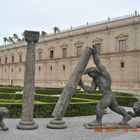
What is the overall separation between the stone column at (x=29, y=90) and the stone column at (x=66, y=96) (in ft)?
1.88

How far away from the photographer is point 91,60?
3641cm

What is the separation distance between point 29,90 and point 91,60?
95.6ft

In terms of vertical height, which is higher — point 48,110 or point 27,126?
point 48,110

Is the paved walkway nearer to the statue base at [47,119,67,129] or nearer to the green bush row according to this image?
the statue base at [47,119,67,129]

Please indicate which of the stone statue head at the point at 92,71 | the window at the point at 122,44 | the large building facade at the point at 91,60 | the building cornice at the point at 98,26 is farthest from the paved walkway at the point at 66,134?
the window at the point at 122,44

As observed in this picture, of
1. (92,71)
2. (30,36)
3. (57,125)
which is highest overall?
(30,36)

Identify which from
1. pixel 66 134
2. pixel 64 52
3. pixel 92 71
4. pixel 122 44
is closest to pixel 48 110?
pixel 92 71

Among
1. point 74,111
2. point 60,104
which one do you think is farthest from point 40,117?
point 60,104

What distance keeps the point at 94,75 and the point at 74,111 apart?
108 inches

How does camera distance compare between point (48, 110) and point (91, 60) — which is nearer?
point (48, 110)

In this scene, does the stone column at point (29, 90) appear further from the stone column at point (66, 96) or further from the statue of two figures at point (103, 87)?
the statue of two figures at point (103, 87)

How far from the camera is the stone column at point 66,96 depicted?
762cm

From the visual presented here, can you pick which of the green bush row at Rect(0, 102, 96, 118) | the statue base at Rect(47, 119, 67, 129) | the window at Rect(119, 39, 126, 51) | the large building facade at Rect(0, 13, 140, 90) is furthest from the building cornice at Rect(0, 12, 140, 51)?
the statue base at Rect(47, 119, 67, 129)
